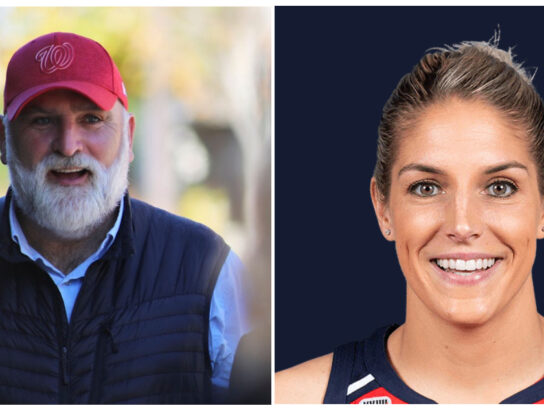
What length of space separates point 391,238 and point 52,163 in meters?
1.50

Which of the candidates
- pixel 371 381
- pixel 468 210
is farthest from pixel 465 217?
pixel 371 381

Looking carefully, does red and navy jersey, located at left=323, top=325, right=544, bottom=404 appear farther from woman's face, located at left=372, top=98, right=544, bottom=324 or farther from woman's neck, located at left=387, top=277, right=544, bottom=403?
woman's face, located at left=372, top=98, right=544, bottom=324

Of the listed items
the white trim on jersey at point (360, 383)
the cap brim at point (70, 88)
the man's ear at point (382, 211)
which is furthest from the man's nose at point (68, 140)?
the white trim on jersey at point (360, 383)

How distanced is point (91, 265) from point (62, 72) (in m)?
0.86

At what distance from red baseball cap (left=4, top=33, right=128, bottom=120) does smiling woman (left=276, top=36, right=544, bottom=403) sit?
1251 millimetres

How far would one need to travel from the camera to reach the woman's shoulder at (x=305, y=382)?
11.4 feet

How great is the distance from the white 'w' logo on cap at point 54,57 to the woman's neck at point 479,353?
1817mm

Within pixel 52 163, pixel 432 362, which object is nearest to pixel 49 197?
pixel 52 163

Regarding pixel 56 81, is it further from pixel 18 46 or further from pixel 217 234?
pixel 217 234

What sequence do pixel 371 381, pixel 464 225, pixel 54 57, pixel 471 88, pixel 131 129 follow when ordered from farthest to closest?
pixel 131 129
pixel 54 57
pixel 371 381
pixel 471 88
pixel 464 225

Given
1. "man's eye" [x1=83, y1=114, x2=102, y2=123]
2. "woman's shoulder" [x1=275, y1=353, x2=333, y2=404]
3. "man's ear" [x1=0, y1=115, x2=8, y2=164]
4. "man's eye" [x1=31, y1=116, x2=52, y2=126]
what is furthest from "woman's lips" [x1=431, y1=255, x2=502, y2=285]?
"man's ear" [x1=0, y1=115, x2=8, y2=164]

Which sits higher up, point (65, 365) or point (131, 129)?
point (131, 129)

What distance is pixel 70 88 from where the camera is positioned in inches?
141

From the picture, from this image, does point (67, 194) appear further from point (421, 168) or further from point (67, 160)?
point (421, 168)
